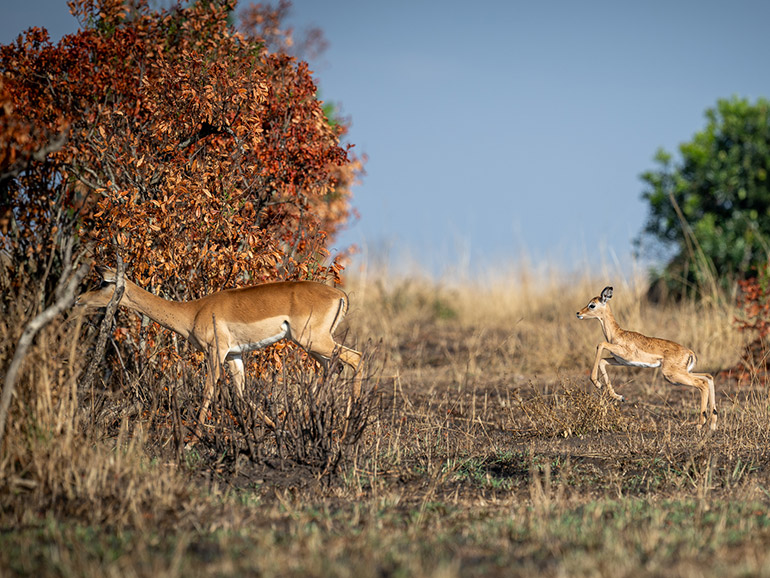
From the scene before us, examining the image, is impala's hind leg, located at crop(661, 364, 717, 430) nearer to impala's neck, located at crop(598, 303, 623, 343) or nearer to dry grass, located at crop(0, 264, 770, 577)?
dry grass, located at crop(0, 264, 770, 577)

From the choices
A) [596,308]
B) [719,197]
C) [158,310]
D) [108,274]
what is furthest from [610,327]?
[719,197]

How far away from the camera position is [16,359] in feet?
17.5

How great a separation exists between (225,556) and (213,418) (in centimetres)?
273

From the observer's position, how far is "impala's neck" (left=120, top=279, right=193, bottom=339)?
7.55m

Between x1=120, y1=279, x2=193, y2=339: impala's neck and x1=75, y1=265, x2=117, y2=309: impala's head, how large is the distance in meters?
0.13

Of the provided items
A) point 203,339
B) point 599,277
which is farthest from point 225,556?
point 599,277

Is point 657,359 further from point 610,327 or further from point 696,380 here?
point 610,327

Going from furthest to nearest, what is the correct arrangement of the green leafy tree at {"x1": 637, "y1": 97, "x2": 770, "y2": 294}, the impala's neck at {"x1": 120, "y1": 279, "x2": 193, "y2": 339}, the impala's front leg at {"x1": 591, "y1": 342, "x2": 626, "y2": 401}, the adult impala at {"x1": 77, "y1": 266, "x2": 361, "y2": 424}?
1. the green leafy tree at {"x1": 637, "y1": 97, "x2": 770, "y2": 294}
2. the impala's front leg at {"x1": 591, "y1": 342, "x2": 626, "y2": 401}
3. the impala's neck at {"x1": 120, "y1": 279, "x2": 193, "y2": 339}
4. the adult impala at {"x1": 77, "y1": 266, "x2": 361, "y2": 424}

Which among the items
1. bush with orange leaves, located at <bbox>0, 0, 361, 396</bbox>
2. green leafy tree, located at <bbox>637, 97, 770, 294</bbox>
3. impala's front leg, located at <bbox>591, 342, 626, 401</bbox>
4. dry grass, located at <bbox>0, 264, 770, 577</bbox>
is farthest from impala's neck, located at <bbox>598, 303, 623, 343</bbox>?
green leafy tree, located at <bbox>637, 97, 770, 294</bbox>

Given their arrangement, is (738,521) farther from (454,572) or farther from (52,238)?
(52,238)

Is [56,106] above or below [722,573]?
Result: above

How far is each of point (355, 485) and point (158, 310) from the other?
237 centimetres

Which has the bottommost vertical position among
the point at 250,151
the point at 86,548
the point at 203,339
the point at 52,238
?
the point at 86,548

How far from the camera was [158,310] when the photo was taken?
7.56 metres
